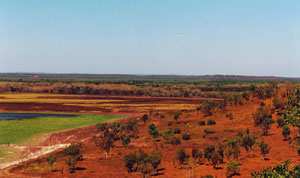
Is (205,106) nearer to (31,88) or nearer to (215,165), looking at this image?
(215,165)

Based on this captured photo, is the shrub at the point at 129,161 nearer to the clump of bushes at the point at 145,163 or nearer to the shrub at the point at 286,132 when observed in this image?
the clump of bushes at the point at 145,163

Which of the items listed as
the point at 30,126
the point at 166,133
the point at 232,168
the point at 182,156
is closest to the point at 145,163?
the point at 182,156

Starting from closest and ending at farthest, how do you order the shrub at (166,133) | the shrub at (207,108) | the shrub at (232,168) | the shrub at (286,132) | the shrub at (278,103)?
the shrub at (232,168) → the shrub at (286,132) → the shrub at (166,133) → the shrub at (278,103) → the shrub at (207,108)

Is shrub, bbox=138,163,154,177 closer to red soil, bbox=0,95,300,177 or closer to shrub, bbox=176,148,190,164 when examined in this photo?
red soil, bbox=0,95,300,177

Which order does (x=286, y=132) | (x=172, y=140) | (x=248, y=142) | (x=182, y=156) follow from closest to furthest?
(x=182, y=156) → (x=248, y=142) → (x=286, y=132) → (x=172, y=140)

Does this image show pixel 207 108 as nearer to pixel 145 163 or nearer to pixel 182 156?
pixel 182 156

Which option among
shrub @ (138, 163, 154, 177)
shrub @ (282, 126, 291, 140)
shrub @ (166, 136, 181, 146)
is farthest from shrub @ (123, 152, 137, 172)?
shrub @ (282, 126, 291, 140)

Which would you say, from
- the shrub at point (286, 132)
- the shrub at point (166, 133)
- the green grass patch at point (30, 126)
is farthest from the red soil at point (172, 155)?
the green grass patch at point (30, 126)

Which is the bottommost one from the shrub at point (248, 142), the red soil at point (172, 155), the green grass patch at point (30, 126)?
the green grass patch at point (30, 126)

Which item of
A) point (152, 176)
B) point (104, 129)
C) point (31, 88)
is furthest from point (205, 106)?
point (31, 88)
